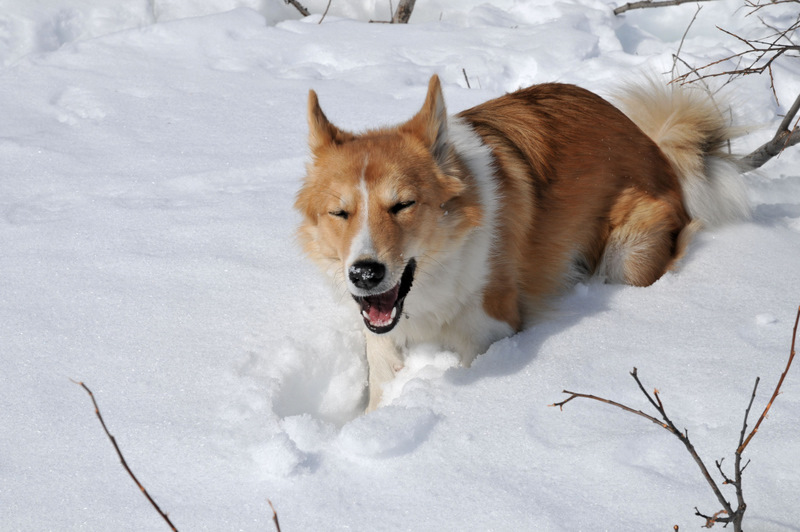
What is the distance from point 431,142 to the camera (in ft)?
9.70

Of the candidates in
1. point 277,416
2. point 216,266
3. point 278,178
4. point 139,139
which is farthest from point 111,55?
point 277,416

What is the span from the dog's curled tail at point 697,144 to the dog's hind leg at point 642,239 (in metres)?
0.18

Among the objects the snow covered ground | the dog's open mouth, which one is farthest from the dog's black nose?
the snow covered ground

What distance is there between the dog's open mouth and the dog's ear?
0.68 meters

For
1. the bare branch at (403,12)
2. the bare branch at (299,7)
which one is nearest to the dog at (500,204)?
the bare branch at (403,12)

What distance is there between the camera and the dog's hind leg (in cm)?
345

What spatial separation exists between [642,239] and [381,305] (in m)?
1.48

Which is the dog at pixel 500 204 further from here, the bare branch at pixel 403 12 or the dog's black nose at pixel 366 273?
the bare branch at pixel 403 12

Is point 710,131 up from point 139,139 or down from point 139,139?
up

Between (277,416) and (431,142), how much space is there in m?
1.29

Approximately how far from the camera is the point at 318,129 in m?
3.03

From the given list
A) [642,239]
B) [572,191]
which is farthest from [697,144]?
[572,191]

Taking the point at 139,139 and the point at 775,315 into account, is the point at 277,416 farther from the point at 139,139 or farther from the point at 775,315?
the point at 139,139

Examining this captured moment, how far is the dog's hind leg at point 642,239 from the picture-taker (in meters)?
3.45
